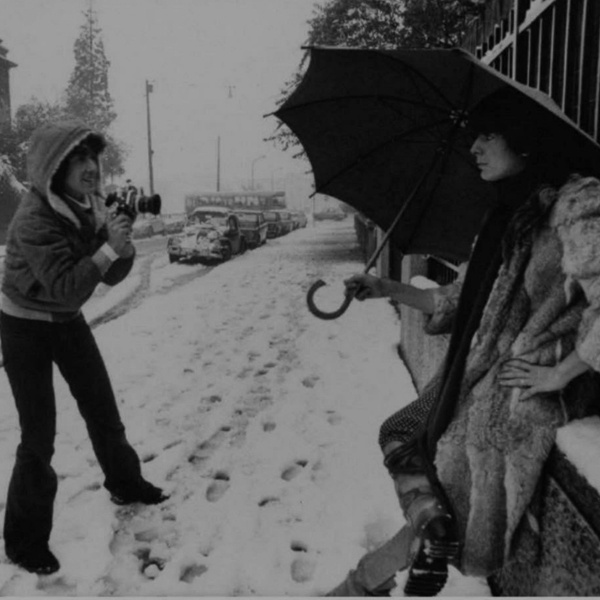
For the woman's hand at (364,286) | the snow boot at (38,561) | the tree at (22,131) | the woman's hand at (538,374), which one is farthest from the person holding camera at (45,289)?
the tree at (22,131)

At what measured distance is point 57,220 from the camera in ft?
8.35

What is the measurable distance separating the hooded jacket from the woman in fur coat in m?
1.51

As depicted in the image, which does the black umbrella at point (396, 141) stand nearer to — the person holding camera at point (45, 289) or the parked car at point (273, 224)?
the person holding camera at point (45, 289)

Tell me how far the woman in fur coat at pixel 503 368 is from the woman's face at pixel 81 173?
5.70ft

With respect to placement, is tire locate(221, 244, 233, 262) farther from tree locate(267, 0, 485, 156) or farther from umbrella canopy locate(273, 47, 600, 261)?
umbrella canopy locate(273, 47, 600, 261)

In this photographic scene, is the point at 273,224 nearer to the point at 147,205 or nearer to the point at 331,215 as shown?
the point at 147,205

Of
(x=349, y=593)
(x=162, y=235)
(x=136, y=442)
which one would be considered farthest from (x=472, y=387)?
(x=162, y=235)

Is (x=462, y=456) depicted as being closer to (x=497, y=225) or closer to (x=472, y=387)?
(x=472, y=387)

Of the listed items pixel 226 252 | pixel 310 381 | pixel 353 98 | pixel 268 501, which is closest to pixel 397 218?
pixel 353 98

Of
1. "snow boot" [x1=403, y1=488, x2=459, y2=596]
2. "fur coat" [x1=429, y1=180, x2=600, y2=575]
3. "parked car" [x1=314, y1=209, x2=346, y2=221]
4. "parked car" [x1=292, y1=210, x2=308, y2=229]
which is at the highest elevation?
"fur coat" [x1=429, y1=180, x2=600, y2=575]

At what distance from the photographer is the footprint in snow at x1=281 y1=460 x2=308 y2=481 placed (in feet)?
11.1

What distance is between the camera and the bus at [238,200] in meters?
37.3

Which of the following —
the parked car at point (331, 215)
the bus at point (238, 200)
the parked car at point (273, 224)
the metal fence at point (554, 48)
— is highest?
the metal fence at point (554, 48)

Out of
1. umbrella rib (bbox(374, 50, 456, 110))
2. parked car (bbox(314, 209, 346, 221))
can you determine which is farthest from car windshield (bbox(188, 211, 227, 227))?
parked car (bbox(314, 209, 346, 221))
